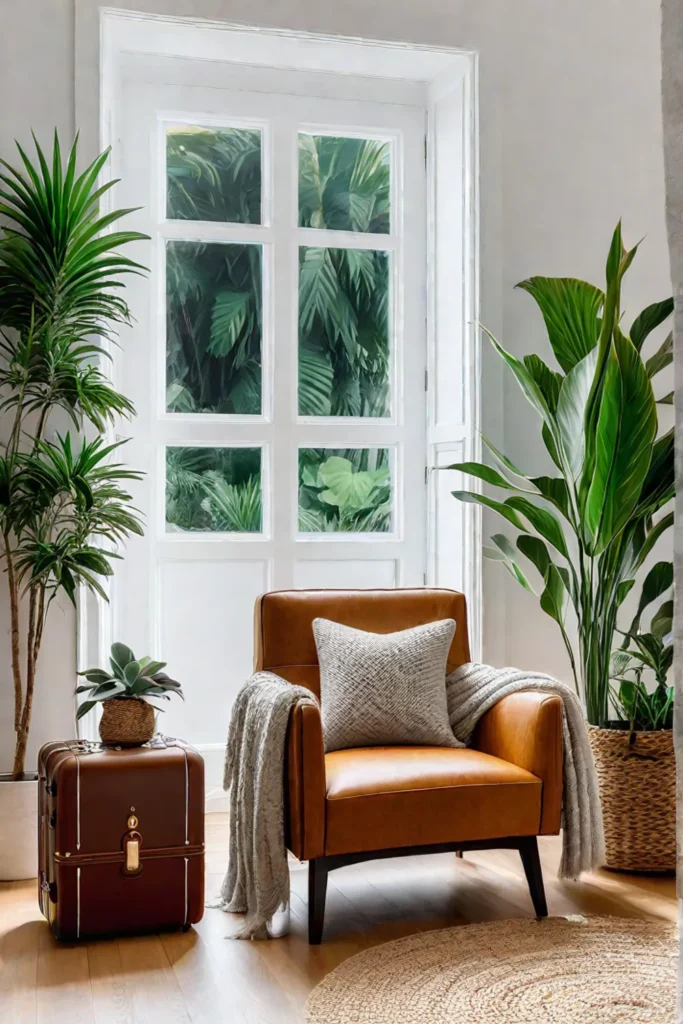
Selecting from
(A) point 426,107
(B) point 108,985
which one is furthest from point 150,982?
(A) point 426,107

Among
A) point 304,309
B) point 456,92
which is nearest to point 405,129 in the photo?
point 456,92

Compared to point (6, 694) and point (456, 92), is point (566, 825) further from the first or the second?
point (456, 92)

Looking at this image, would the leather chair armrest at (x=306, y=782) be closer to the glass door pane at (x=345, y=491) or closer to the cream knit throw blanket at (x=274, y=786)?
the cream knit throw blanket at (x=274, y=786)

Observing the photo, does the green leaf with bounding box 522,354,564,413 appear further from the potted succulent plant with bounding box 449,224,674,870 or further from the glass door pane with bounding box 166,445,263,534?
the glass door pane with bounding box 166,445,263,534

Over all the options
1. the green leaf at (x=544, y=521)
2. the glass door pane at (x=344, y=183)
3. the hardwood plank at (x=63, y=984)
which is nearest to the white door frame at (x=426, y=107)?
the glass door pane at (x=344, y=183)

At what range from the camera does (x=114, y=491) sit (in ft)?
10.1

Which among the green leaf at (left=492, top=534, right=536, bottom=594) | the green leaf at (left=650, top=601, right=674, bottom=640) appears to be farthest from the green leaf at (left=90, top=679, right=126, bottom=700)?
the green leaf at (left=650, top=601, right=674, bottom=640)

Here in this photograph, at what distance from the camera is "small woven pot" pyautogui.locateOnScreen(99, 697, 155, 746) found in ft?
8.82

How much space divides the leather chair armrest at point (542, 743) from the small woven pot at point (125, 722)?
94 cm

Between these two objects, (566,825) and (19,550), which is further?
(19,550)

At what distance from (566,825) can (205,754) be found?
1.43 metres

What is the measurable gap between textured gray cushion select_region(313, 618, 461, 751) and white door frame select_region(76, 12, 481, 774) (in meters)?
0.79

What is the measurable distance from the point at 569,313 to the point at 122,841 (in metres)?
1.98

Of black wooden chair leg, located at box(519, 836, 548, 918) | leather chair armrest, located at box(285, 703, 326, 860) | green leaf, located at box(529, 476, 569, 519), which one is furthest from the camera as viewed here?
green leaf, located at box(529, 476, 569, 519)
